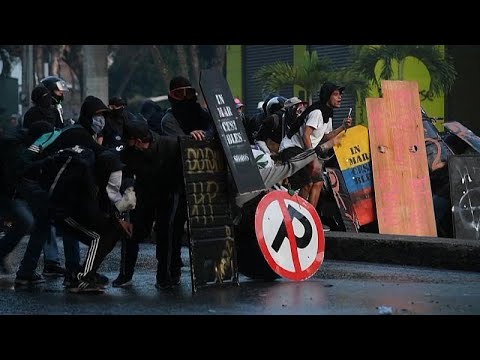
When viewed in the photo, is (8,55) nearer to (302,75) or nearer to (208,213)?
Answer: (302,75)

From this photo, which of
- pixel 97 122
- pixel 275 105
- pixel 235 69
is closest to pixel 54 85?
pixel 97 122

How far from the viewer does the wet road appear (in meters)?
8.33

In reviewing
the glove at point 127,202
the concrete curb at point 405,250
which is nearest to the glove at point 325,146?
the concrete curb at point 405,250

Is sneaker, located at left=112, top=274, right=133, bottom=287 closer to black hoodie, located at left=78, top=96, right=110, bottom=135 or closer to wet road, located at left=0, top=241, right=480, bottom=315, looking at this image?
wet road, located at left=0, top=241, right=480, bottom=315

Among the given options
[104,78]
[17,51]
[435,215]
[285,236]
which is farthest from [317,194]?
[17,51]

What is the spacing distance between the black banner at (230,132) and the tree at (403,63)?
1456 centimetres

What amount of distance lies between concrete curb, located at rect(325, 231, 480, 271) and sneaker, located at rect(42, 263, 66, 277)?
2804 mm

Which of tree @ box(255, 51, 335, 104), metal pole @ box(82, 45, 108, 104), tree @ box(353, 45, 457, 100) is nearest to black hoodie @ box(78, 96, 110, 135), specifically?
tree @ box(353, 45, 457, 100)

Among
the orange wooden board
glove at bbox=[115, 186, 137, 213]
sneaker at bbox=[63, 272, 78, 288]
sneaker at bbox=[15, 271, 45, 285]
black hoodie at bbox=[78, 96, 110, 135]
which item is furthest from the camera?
the orange wooden board

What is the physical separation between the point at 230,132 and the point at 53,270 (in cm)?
284

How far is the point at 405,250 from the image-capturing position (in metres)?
11.2
